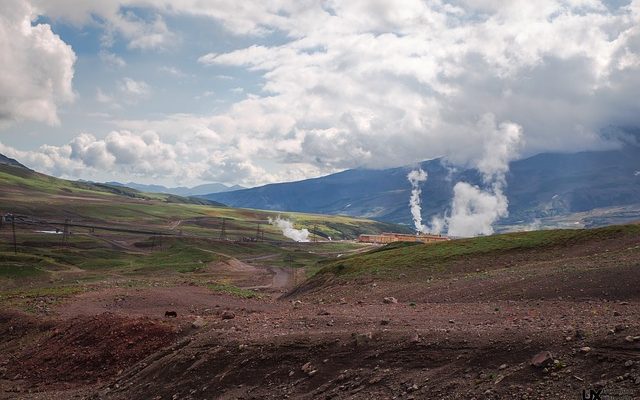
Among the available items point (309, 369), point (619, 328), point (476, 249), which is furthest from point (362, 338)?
point (476, 249)

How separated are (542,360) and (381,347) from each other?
226 inches

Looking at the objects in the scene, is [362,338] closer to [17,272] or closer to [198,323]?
[198,323]

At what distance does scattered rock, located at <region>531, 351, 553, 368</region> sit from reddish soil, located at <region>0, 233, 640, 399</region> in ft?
0.27

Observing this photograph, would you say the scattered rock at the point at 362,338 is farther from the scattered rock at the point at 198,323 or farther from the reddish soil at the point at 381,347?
the scattered rock at the point at 198,323

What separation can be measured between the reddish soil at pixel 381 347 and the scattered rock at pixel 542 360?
0.27ft

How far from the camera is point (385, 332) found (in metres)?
20.2

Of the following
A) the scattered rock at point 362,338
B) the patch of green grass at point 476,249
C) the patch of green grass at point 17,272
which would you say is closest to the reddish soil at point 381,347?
the scattered rock at point 362,338

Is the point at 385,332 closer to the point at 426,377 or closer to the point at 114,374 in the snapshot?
the point at 426,377

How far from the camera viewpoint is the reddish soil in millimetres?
15336

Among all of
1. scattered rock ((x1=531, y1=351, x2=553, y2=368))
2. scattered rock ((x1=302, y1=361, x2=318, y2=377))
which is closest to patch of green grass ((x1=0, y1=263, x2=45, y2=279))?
scattered rock ((x1=302, y1=361, x2=318, y2=377))

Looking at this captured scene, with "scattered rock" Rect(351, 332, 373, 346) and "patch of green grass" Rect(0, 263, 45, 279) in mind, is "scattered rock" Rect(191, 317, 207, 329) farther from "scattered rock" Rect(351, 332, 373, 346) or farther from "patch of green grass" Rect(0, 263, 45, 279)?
"patch of green grass" Rect(0, 263, 45, 279)

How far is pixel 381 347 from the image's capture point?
19188 millimetres

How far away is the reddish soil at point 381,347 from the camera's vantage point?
15.3 m

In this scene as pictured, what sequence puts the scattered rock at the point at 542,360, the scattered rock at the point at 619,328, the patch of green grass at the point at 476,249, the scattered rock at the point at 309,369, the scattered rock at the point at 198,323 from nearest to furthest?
the scattered rock at the point at 542,360
the scattered rock at the point at 619,328
the scattered rock at the point at 309,369
the scattered rock at the point at 198,323
the patch of green grass at the point at 476,249
